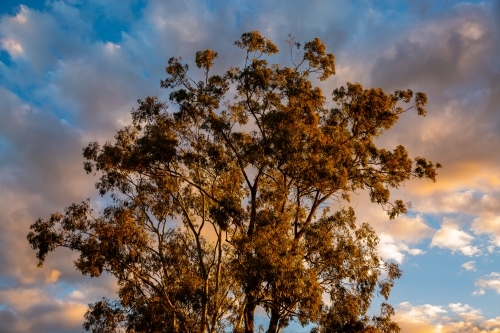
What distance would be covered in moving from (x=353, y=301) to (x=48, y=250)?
10.0 metres

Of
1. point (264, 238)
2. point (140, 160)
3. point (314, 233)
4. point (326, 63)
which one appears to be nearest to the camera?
point (264, 238)

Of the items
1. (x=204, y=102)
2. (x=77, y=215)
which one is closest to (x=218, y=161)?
(x=204, y=102)

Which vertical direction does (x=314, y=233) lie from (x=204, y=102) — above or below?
below

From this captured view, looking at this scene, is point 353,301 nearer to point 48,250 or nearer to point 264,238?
point 264,238

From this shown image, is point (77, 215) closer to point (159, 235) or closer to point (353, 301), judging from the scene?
point (159, 235)

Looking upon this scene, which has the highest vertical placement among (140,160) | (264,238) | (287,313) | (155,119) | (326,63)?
(326,63)

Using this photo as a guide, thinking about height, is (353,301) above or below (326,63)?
below

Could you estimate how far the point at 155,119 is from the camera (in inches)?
808

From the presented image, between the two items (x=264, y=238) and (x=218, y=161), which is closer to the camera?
(x=264, y=238)

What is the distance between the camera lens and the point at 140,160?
19156mm

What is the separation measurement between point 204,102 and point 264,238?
611 cm

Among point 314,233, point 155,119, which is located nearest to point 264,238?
point 314,233

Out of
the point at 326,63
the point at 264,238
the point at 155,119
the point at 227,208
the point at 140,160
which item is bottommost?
the point at 264,238

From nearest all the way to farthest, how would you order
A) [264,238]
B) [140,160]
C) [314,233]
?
[264,238]
[314,233]
[140,160]
